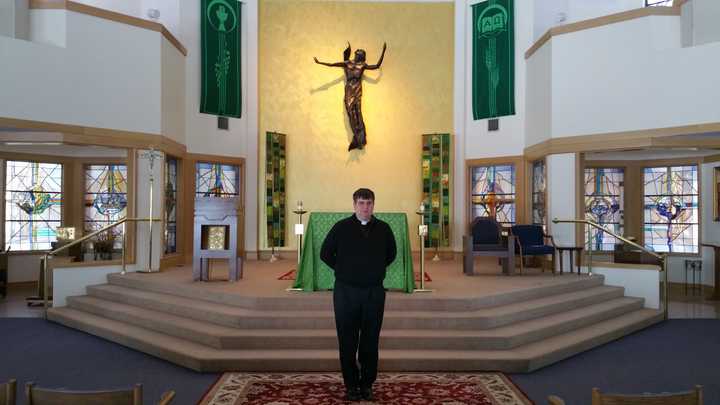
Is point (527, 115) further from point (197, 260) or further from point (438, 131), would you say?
point (197, 260)

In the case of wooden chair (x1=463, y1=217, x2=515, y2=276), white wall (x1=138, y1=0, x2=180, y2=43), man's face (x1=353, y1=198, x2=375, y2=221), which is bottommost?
wooden chair (x1=463, y1=217, x2=515, y2=276)

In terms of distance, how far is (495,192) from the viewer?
36.2 ft

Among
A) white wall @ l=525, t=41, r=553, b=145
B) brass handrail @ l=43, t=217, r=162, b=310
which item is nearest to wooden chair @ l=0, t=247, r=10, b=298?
brass handrail @ l=43, t=217, r=162, b=310

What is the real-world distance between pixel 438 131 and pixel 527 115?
1.87 metres

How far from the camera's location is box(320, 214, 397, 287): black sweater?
165 inches

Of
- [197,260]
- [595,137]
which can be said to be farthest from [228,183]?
[595,137]

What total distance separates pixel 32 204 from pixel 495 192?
8.77 meters

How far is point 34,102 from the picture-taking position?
26.0ft

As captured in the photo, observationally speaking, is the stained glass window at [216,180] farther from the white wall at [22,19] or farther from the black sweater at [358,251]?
the black sweater at [358,251]

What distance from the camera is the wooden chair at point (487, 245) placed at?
8.49m

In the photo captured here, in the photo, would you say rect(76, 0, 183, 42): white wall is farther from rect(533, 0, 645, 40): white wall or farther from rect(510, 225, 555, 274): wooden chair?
rect(510, 225, 555, 274): wooden chair

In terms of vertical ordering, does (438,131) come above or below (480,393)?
above

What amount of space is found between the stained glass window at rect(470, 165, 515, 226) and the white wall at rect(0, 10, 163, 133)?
19.7ft

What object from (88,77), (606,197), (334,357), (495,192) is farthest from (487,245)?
(88,77)
